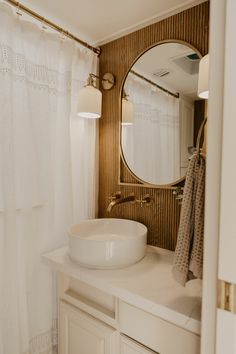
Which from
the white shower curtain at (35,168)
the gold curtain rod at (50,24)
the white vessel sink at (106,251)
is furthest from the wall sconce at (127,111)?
the white vessel sink at (106,251)

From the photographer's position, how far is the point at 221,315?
1.95ft

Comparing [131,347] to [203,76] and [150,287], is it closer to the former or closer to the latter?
[150,287]

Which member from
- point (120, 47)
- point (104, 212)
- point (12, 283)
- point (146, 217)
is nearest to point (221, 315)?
point (146, 217)

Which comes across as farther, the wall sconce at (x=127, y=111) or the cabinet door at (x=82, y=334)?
the wall sconce at (x=127, y=111)

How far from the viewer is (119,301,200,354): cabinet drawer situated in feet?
2.53

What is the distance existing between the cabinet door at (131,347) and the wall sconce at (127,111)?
1134 mm

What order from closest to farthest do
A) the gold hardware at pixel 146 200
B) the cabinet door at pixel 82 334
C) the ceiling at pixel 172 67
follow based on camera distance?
the cabinet door at pixel 82 334, the ceiling at pixel 172 67, the gold hardware at pixel 146 200

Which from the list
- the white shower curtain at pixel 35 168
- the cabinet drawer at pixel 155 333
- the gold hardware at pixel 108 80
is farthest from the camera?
the gold hardware at pixel 108 80

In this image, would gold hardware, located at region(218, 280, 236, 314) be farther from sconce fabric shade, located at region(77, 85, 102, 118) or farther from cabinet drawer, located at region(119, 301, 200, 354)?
sconce fabric shade, located at region(77, 85, 102, 118)

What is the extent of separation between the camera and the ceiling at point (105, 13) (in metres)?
1.25

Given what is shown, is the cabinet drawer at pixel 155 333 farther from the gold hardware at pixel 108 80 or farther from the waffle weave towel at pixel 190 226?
the gold hardware at pixel 108 80

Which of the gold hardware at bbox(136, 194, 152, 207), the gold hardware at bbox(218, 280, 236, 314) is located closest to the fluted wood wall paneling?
the gold hardware at bbox(136, 194, 152, 207)

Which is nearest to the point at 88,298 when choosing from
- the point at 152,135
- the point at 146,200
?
the point at 146,200

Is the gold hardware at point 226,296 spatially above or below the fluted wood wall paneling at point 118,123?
below
